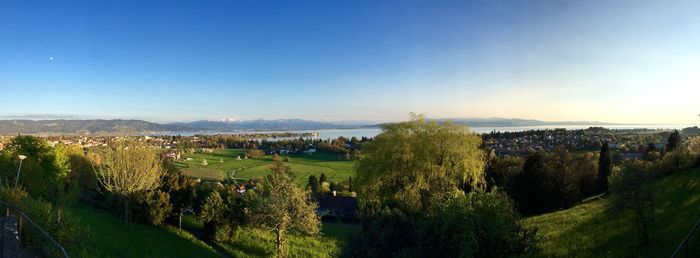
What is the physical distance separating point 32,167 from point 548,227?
133 feet

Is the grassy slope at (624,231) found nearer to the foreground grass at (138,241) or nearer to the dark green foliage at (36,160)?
the foreground grass at (138,241)

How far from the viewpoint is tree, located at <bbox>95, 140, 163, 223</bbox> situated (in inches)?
1050

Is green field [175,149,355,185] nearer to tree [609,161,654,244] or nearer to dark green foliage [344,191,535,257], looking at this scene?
dark green foliage [344,191,535,257]

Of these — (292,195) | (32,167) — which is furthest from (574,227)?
(32,167)

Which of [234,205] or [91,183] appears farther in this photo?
[91,183]

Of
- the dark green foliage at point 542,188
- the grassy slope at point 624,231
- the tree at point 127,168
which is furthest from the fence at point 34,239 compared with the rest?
the dark green foliage at point 542,188

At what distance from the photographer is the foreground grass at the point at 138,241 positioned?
1917 cm

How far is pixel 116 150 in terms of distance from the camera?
2691 centimetres

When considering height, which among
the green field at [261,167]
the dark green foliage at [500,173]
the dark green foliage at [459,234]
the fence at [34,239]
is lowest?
the green field at [261,167]

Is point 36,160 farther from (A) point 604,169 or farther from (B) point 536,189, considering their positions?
(A) point 604,169

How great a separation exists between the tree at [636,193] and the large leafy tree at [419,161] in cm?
1347

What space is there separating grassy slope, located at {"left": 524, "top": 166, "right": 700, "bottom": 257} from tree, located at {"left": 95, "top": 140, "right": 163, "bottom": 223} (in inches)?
1038

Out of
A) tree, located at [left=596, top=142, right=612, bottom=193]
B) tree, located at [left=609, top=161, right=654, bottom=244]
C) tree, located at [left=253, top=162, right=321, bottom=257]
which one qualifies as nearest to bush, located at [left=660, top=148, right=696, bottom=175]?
tree, located at [left=596, top=142, right=612, bottom=193]

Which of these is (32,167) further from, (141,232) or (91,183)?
(141,232)
